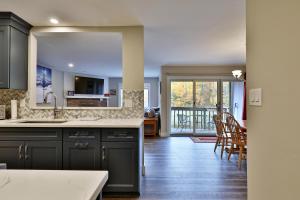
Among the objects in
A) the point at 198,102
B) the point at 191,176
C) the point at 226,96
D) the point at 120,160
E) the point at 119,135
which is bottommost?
the point at 191,176

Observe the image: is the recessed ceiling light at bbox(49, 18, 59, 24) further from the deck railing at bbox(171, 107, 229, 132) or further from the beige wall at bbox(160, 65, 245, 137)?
the deck railing at bbox(171, 107, 229, 132)

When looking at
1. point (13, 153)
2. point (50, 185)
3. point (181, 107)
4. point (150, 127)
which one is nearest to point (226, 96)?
point (181, 107)

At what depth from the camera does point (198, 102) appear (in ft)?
24.0

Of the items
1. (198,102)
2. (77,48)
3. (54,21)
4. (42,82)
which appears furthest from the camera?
(198,102)

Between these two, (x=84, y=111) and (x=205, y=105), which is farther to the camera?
(x=205, y=105)

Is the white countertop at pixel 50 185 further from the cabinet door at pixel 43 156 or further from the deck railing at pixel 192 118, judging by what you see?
the deck railing at pixel 192 118

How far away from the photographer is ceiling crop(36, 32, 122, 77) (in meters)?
3.76

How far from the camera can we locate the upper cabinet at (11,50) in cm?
281

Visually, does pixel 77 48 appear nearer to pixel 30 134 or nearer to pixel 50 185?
pixel 30 134

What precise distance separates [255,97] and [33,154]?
2.41m

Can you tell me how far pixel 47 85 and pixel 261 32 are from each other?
6582 millimetres

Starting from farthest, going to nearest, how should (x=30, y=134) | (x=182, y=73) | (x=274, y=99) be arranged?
(x=182, y=73) → (x=30, y=134) → (x=274, y=99)

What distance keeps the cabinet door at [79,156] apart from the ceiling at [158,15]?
1.60 m

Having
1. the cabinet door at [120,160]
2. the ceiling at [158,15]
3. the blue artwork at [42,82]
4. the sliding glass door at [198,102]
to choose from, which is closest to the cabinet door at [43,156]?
the cabinet door at [120,160]
